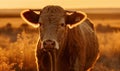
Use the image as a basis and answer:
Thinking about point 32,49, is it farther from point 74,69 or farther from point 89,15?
point 74,69

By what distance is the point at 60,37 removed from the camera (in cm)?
211

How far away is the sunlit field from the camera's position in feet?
11.6

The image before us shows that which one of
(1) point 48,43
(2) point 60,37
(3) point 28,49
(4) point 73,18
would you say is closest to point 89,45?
(4) point 73,18

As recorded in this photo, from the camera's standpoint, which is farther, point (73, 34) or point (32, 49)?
point (32, 49)

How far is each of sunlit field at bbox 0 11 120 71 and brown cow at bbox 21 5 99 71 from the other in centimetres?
116

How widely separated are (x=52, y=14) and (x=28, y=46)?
1.50 meters

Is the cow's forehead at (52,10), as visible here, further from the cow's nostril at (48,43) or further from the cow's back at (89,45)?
the cow's back at (89,45)

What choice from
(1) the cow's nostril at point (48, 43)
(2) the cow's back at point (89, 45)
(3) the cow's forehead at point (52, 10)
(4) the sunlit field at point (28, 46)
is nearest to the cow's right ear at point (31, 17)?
(3) the cow's forehead at point (52, 10)

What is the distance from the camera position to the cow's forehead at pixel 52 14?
6.82 ft

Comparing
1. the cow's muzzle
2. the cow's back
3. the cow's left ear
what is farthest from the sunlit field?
the cow's muzzle

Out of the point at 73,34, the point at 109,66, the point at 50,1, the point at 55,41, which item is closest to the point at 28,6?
the point at 50,1

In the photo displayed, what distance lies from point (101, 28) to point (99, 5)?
0.21m

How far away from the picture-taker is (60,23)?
2.08 metres

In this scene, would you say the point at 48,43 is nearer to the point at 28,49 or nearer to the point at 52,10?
the point at 52,10
